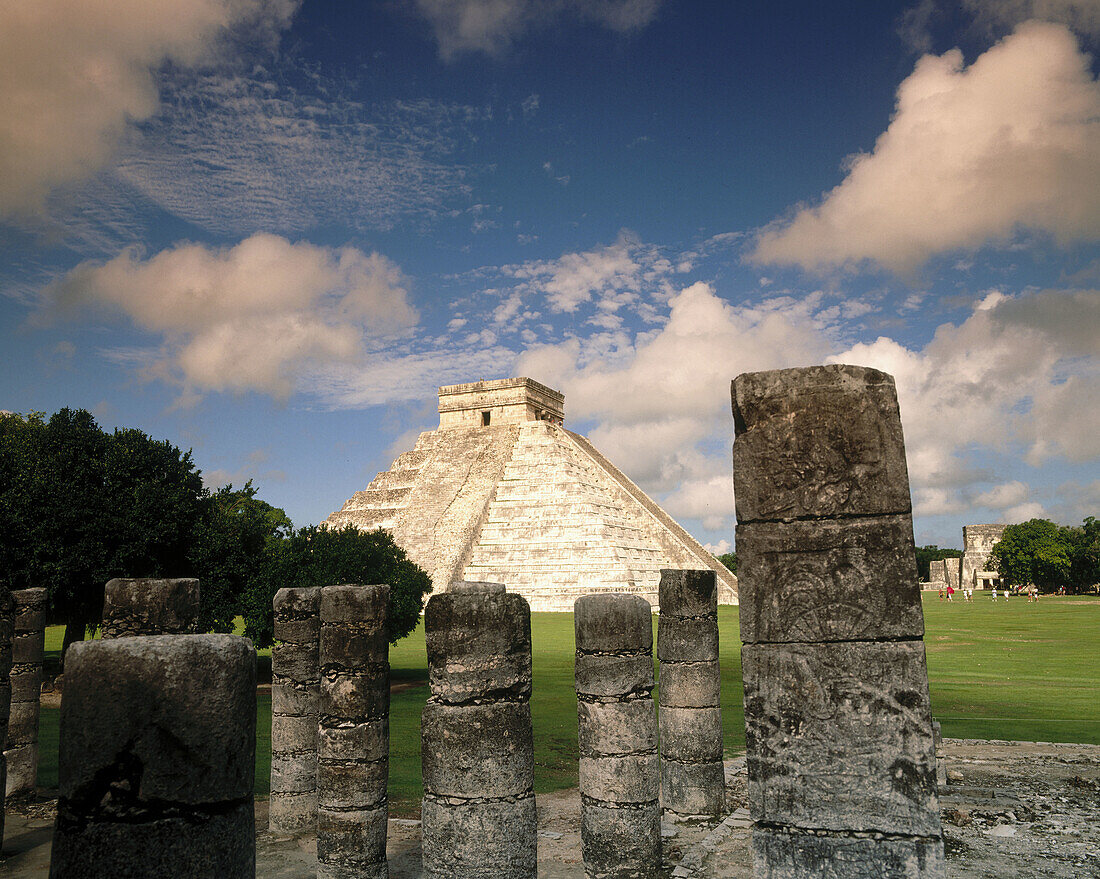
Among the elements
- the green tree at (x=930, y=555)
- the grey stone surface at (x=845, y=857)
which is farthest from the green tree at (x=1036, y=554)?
the grey stone surface at (x=845, y=857)

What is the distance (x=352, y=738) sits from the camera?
7066 millimetres

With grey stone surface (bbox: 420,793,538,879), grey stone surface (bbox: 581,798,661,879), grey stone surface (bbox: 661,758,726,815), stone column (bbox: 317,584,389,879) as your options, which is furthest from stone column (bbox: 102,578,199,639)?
grey stone surface (bbox: 661,758,726,815)

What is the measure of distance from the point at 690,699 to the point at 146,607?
6235 mm

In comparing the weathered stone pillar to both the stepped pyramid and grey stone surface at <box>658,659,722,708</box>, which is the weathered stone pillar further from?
the stepped pyramid

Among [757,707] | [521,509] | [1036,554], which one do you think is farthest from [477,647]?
[1036,554]

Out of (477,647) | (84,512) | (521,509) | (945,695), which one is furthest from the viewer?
(521,509)

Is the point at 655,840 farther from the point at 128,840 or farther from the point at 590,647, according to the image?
the point at 128,840

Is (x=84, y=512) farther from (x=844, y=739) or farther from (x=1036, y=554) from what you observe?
(x=1036, y=554)

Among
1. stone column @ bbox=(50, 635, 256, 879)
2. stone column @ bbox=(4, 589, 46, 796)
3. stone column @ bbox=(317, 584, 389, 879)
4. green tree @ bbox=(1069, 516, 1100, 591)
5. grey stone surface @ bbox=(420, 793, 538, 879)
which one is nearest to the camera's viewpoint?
stone column @ bbox=(50, 635, 256, 879)

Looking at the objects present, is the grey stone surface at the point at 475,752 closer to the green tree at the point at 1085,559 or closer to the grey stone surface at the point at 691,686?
the grey stone surface at the point at 691,686

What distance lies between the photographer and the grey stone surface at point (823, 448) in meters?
3.50

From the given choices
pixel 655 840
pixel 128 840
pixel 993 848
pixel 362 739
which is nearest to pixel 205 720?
pixel 128 840

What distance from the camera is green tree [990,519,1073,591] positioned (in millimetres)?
64062

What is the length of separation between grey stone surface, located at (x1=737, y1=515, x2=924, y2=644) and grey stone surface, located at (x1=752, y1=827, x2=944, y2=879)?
2.78 feet
